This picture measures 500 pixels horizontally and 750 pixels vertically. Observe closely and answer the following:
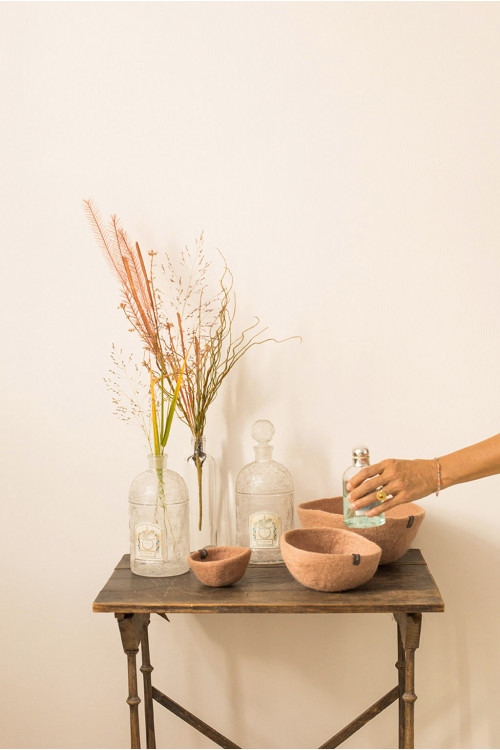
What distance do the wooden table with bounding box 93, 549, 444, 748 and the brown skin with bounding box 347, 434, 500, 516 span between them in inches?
7.2

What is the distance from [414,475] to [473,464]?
0.39 ft

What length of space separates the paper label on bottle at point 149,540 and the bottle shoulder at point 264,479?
213 mm

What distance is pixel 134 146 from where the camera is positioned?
1.82m

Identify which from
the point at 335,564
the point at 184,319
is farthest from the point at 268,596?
the point at 184,319

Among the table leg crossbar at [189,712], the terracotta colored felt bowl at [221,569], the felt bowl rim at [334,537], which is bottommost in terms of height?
the table leg crossbar at [189,712]

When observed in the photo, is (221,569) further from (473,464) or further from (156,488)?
(473,464)

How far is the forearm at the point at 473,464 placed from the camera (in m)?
1.40

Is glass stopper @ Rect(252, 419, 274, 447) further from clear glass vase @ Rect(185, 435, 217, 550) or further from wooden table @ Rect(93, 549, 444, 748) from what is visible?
wooden table @ Rect(93, 549, 444, 748)

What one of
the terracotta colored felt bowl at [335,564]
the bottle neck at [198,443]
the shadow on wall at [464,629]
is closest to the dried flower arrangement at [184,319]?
the bottle neck at [198,443]

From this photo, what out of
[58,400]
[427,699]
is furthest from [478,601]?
[58,400]

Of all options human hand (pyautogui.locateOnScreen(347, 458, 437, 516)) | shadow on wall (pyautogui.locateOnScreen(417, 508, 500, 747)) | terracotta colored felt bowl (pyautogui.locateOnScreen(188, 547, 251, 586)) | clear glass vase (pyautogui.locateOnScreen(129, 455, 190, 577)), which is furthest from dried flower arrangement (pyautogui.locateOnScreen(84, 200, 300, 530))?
shadow on wall (pyautogui.locateOnScreen(417, 508, 500, 747))

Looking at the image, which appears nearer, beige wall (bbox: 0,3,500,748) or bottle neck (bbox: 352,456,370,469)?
bottle neck (bbox: 352,456,370,469)

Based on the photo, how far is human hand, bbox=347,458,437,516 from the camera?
136cm

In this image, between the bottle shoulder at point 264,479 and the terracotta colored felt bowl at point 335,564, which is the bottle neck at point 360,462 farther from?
the bottle shoulder at point 264,479
